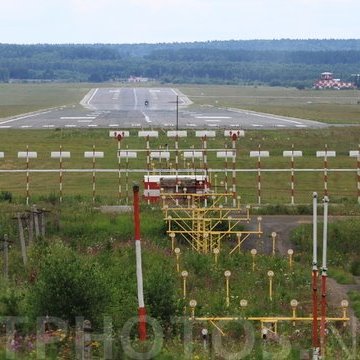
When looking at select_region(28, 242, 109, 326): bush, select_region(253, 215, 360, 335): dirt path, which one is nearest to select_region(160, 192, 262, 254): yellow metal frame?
select_region(253, 215, 360, 335): dirt path

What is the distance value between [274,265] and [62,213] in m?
5.23

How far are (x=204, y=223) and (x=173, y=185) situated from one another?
409 cm

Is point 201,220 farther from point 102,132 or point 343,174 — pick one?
point 102,132

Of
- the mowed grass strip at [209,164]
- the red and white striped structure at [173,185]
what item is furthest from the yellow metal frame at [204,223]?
the mowed grass strip at [209,164]

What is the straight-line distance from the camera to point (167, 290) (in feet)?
40.7

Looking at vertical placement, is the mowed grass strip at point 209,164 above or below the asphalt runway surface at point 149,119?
above

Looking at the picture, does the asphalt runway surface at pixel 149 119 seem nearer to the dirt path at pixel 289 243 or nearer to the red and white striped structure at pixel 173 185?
the red and white striped structure at pixel 173 185

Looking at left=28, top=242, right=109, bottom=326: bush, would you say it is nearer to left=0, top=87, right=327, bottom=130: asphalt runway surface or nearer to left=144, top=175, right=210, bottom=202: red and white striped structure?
left=144, top=175, right=210, bottom=202: red and white striped structure

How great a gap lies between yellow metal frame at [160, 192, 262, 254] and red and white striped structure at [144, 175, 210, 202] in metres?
1.64

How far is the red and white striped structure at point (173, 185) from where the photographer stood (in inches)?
852

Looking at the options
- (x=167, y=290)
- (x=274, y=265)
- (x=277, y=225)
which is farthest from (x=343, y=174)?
(x=167, y=290)

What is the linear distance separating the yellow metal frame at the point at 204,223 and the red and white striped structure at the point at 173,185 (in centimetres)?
164

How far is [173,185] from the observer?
22062mm

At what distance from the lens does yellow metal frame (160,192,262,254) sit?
1772 cm
